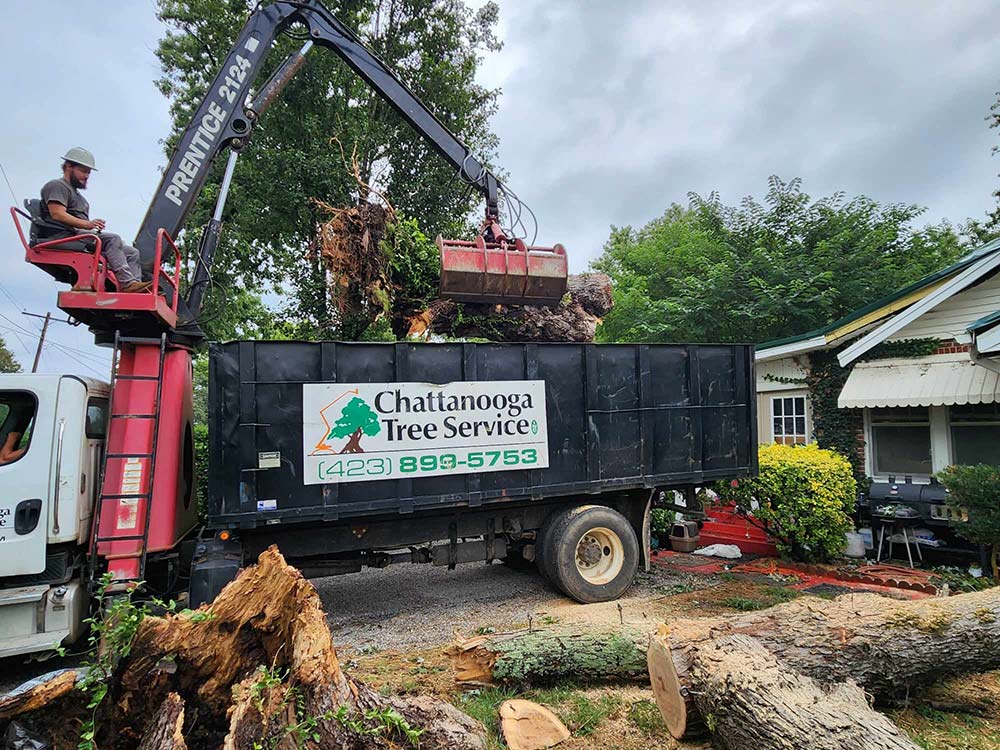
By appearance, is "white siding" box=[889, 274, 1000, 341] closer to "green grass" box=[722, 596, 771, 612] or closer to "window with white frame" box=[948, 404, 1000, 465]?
"window with white frame" box=[948, 404, 1000, 465]

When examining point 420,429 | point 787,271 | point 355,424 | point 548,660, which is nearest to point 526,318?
point 420,429

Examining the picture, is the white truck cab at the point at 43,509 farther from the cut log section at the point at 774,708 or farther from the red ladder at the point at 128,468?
the cut log section at the point at 774,708

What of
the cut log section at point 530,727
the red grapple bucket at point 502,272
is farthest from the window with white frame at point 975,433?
the cut log section at point 530,727

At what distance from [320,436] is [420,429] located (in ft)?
2.92

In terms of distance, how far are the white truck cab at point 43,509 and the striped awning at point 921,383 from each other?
31.7 ft

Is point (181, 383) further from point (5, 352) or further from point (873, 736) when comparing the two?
point (5, 352)

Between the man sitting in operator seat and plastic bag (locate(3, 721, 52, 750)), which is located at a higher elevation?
the man sitting in operator seat

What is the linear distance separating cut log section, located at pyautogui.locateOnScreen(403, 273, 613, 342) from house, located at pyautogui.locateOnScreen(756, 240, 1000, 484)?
383cm

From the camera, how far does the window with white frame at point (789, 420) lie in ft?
32.9

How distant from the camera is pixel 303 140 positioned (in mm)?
12453

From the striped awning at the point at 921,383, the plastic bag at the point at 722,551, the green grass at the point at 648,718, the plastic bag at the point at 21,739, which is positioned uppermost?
the striped awning at the point at 921,383

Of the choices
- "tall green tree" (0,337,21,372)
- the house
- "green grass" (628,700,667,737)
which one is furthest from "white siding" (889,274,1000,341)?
"tall green tree" (0,337,21,372)

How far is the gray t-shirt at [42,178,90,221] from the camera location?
14.7ft

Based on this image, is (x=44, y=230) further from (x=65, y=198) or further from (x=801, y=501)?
(x=801, y=501)
